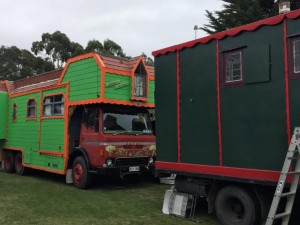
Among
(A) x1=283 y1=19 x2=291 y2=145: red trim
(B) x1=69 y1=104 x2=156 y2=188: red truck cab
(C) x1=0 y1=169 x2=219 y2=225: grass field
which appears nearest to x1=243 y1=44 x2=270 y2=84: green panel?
(A) x1=283 y1=19 x2=291 y2=145: red trim

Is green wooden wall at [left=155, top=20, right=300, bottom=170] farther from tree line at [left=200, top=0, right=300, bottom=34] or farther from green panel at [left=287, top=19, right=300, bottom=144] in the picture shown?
tree line at [left=200, top=0, right=300, bottom=34]

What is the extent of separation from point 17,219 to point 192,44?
15.4 ft

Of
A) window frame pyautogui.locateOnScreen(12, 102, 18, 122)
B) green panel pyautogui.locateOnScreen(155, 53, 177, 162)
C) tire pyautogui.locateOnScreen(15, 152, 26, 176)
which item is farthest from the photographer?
window frame pyautogui.locateOnScreen(12, 102, 18, 122)

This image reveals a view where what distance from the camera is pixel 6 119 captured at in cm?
1471

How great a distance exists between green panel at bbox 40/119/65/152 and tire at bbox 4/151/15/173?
2988 millimetres

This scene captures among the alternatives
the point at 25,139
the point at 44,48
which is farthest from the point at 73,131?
the point at 44,48

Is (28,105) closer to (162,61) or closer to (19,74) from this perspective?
(162,61)

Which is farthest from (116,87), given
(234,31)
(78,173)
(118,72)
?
(234,31)

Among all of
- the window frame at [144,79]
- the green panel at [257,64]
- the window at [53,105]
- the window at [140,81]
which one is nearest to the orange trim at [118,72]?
the window frame at [144,79]

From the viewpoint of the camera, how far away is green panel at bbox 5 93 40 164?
41.0ft

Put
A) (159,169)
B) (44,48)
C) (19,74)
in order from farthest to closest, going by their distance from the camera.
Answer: (19,74) → (44,48) → (159,169)

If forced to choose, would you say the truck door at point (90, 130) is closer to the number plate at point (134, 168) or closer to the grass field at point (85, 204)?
the number plate at point (134, 168)

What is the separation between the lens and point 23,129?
1332 cm

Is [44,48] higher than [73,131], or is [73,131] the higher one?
[44,48]
